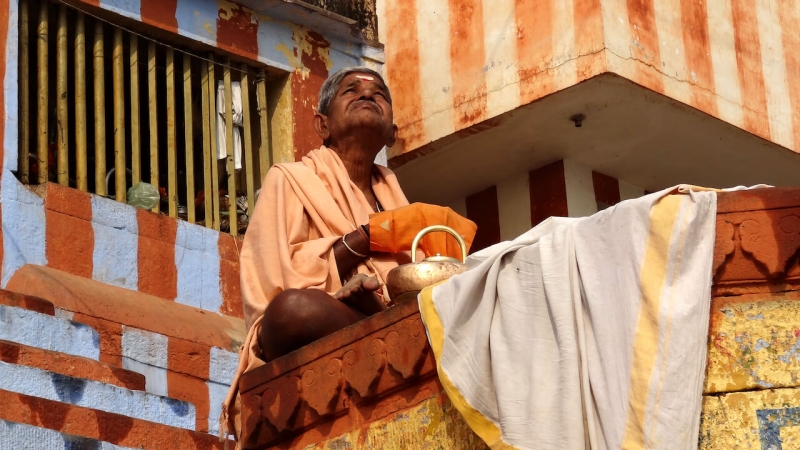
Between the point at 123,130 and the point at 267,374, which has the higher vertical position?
the point at 123,130

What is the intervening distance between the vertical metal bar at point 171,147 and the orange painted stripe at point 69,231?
0.77 meters

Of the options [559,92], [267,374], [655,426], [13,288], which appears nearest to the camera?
[655,426]

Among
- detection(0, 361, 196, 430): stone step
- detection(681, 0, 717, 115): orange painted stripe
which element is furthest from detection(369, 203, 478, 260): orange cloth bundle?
detection(681, 0, 717, 115): orange painted stripe

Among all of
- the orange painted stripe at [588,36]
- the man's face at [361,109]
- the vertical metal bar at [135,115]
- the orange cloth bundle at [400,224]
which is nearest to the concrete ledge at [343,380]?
the orange cloth bundle at [400,224]

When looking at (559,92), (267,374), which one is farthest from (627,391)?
(559,92)

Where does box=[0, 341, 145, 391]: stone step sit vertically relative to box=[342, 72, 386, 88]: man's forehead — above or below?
below

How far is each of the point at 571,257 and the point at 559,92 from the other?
19.2ft

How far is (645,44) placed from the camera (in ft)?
36.1

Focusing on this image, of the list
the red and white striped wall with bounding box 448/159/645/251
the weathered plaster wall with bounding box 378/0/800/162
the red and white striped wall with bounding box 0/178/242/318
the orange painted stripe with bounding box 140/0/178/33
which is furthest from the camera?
the red and white striped wall with bounding box 448/159/645/251

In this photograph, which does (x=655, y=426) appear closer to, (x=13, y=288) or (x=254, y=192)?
(x=13, y=288)

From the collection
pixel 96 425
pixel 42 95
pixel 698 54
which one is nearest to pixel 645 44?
pixel 698 54

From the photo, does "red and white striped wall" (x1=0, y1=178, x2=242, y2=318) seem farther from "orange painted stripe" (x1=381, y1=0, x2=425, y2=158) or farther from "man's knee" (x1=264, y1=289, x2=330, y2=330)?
"man's knee" (x1=264, y1=289, x2=330, y2=330)

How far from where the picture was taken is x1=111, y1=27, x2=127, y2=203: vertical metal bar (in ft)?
31.1

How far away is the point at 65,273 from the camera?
8805 millimetres
